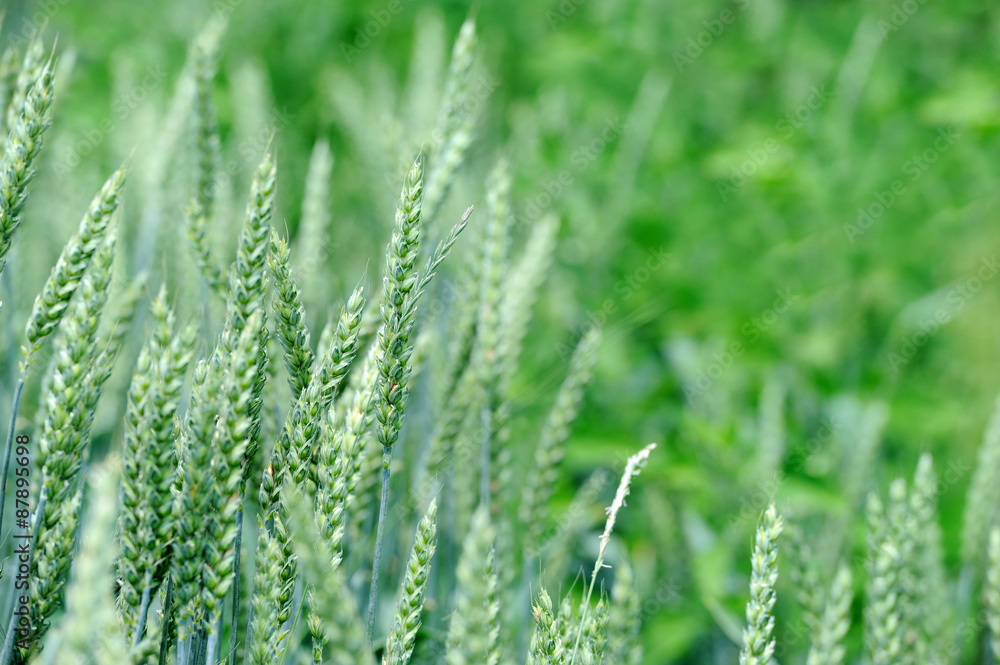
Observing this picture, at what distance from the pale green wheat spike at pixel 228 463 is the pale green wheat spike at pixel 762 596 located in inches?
21.7

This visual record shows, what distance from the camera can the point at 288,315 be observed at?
89 cm

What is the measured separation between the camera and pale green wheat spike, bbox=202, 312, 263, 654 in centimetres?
80

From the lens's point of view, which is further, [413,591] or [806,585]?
[806,585]

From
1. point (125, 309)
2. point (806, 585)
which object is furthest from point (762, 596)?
point (125, 309)

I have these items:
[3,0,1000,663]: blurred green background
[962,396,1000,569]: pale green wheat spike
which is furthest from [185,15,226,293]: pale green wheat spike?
[962,396,1000,569]: pale green wheat spike

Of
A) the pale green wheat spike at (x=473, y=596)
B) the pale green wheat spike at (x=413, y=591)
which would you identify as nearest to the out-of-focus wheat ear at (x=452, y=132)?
the pale green wheat spike at (x=413, y=591)

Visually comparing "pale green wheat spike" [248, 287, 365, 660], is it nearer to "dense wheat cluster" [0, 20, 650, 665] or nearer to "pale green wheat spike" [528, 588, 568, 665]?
"dense wheat cluster" [0, 20, 650, 665]

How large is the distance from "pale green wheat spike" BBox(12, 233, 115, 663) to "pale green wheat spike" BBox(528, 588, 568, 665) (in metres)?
0.49

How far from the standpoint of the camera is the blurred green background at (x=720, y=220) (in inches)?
79.4

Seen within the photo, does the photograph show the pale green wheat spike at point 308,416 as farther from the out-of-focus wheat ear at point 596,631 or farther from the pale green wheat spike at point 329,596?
the out-of-focus wheat ear at point 596,631

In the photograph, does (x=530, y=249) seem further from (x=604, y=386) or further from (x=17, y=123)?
(x=604, y=386)

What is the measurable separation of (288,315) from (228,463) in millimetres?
168

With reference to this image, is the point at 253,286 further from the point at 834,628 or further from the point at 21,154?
the point at 834,628

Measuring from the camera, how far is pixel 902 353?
256 centimetres
